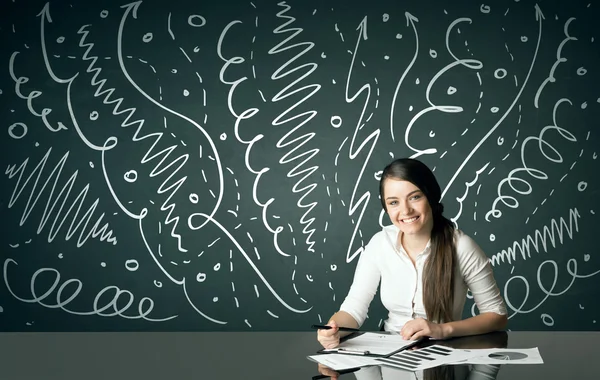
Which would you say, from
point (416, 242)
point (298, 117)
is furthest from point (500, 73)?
point (416, 242)

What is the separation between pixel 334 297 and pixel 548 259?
1.23 meters

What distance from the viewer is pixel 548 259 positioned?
352 centimetres

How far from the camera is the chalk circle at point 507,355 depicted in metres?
1.42

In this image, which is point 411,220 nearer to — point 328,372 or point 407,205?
point 407,205

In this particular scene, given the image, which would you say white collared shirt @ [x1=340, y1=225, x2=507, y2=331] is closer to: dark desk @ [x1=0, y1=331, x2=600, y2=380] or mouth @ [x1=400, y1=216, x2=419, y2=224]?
mouth @ [x1=400, y1=216, x2=419, y2=224]

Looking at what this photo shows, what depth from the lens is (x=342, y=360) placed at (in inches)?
55.8

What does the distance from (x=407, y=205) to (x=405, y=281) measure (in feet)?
0.92

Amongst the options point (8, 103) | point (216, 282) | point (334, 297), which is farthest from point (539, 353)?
point (8, 103)

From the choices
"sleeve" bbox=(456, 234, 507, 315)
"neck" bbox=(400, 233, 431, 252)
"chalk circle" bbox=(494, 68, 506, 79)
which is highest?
"chalk circle" bbox=(494, 68, 506, 79)

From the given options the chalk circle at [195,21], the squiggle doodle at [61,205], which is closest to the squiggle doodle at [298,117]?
the chalk circle at [195,21]

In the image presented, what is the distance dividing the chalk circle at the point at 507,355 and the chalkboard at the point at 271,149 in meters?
2.13

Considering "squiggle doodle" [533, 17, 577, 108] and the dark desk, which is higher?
"squiggle doodle" [533, 17, 577, 108]

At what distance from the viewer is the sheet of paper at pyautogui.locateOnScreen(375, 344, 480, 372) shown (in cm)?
135

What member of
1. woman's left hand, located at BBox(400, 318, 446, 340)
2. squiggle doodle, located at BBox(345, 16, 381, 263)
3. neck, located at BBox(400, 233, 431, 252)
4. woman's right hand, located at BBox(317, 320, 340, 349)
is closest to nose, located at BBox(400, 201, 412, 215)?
neck, located at BBox(400, 233, 431, 252)
